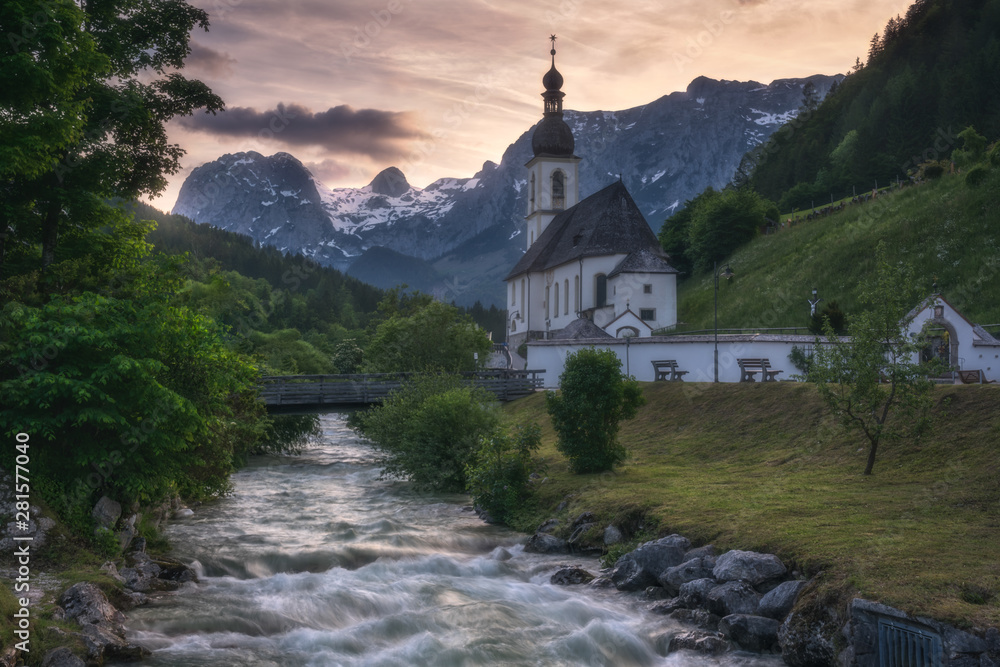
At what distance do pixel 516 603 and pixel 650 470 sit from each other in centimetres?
1100

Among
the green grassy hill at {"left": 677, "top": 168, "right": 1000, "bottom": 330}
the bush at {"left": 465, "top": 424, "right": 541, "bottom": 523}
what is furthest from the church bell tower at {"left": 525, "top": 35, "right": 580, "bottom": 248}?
the bush at {"left": 465, "top": 424, "right": 541, "bottom": 523}

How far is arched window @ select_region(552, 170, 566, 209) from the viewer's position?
93.0 metres

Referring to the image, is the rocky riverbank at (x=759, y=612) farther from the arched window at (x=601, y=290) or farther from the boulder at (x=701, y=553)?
the arched window at (x=601, y=290)

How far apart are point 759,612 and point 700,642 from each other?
3.81 ft

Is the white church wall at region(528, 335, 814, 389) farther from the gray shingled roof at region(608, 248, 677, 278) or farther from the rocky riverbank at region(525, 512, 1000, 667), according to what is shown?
the rocky riverbank at region(525, 512, 1000, 667)

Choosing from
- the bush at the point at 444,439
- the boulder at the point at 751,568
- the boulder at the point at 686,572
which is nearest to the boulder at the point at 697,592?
the boulder at the point at 751,568

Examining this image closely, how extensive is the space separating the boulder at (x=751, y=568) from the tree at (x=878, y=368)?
7604 millimetres

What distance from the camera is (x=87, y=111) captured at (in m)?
19.8

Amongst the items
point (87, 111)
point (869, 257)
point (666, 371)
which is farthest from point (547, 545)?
point (869, 257)

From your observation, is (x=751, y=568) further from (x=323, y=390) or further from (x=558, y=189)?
(x=558, y=189)

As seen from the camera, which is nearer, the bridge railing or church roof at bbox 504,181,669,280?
the bridge railing

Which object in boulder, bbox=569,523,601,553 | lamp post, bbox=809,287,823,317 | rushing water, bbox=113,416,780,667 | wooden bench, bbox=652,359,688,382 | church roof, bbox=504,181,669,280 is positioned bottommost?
rushing water, bbox=113,416,780,667

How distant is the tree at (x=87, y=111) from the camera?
16031mm

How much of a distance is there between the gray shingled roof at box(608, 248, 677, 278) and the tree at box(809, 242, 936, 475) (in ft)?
147
